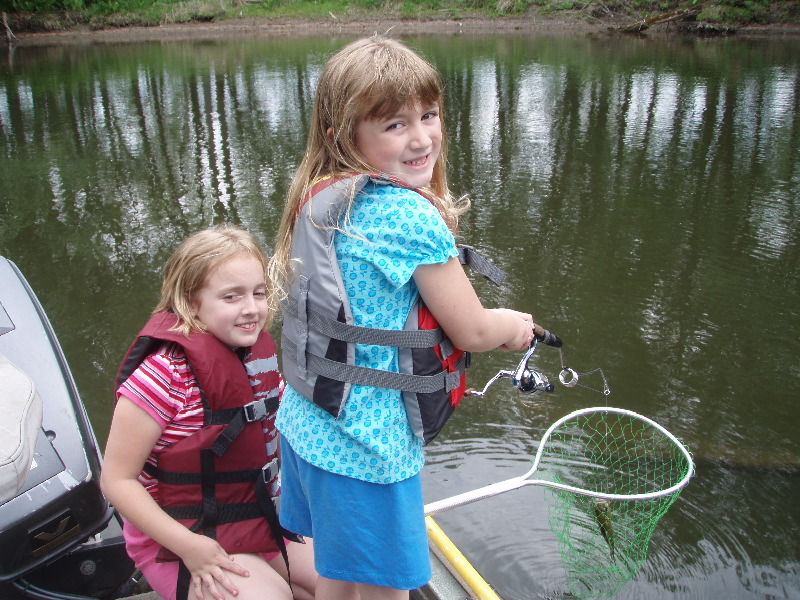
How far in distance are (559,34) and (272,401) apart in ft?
80.3

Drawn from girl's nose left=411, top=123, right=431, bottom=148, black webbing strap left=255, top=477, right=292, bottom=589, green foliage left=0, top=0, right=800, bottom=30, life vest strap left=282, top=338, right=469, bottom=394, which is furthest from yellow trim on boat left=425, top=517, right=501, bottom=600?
green foliage left=0, top=0, right=800, bottom=30

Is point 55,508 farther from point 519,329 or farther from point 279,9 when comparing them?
point 279,9

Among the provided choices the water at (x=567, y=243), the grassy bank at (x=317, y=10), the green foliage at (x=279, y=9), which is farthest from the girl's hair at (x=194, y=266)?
the green foliage at (x=279, y=9)

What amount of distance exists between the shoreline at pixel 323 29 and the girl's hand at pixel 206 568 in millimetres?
24644

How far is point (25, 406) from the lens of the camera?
5.59ft

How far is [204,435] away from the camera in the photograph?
1830 mm

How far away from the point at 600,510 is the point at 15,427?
1.85m

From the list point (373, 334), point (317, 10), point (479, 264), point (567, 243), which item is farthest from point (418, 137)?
point (317, 10)

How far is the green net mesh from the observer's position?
249 cm

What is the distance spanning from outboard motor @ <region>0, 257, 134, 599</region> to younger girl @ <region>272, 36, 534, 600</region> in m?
0.66

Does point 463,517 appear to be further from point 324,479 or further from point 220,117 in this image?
point 220,117

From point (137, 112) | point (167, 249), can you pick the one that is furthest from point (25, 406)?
point (137, 112)

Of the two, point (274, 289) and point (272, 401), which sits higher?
point (274, 289)

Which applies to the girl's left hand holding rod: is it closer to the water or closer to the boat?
the boat
